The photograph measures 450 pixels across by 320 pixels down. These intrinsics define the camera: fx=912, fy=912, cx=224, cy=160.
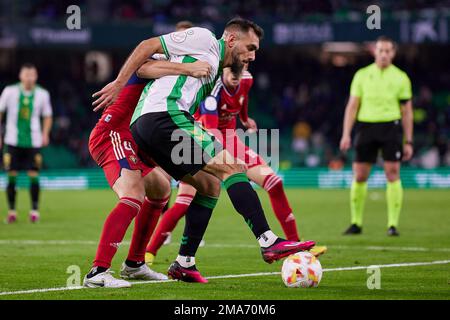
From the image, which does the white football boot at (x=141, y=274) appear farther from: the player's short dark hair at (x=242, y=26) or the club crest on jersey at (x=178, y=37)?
the player's short dark hair at (x=242, y=26)

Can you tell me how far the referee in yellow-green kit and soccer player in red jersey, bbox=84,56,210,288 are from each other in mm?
5502

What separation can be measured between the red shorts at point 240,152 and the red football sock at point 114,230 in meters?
2.68

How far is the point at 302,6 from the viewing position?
102 ft

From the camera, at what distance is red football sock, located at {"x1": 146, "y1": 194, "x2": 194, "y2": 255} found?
9016 mm

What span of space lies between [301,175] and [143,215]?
21.0 metres

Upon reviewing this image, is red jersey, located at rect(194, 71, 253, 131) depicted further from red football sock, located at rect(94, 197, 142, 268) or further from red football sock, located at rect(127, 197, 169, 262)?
red football sock, located at rect(94, 197, 142, 268)

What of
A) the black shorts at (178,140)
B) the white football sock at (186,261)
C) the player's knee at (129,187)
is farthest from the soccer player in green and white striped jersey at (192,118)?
the white football sock at (186,261)

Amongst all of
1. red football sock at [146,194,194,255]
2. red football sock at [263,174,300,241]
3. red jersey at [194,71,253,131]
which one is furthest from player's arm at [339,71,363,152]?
red football sock at [146,194,194,255]

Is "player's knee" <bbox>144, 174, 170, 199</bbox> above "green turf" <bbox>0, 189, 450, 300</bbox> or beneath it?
above

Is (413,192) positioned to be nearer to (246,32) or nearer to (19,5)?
(19,5)

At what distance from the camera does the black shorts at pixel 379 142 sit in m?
12.7

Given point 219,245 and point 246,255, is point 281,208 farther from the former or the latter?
point 219,245

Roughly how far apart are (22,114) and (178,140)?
9.48 meters

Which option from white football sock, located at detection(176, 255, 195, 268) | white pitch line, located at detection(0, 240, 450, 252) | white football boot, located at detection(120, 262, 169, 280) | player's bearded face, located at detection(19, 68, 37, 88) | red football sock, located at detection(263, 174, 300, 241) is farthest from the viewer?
player's bearded face, located at detection(19, 68, 37, 88)
